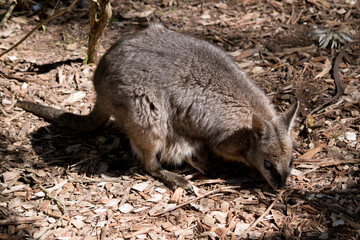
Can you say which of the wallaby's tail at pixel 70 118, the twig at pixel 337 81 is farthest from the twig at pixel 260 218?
the wallaby's tail at pixel 70 118

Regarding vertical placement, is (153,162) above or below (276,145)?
below

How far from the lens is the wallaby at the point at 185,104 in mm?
4226

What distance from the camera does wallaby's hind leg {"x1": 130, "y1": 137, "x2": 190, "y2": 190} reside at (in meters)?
4.46

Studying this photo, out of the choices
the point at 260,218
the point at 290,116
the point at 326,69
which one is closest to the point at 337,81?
the point at 326,69

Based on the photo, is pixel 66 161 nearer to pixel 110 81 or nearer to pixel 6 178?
pixel 6 178

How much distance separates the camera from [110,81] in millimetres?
4395

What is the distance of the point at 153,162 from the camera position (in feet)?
15.2

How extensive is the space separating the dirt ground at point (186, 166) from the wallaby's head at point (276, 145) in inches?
8.1

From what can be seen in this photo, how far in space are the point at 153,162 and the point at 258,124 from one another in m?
1.30

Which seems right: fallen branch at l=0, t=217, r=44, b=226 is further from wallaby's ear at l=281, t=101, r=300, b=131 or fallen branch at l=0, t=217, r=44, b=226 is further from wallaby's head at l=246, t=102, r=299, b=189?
wallaby's ear at l=281, t=101, r=300, b=131

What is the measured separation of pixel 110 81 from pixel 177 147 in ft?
3.41

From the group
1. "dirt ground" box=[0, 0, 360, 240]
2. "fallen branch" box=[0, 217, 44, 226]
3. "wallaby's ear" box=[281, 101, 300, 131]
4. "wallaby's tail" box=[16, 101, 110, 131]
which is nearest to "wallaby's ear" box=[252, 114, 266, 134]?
"wallaby's ear" box=[281, 101, 300, 131]

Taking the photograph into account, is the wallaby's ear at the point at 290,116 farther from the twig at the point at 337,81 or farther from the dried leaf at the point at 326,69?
the dried leaf at the point at 326,69

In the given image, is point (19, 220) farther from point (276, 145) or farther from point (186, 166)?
point (276, 145)
